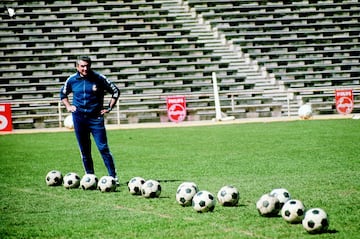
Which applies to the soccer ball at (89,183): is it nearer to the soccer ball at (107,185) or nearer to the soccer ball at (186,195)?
the soccer ball at (107,185)

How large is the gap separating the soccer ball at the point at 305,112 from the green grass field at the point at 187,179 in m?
5.75

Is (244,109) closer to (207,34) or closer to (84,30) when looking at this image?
(207,34)

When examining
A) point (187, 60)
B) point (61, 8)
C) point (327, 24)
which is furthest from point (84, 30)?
point (327, 24)

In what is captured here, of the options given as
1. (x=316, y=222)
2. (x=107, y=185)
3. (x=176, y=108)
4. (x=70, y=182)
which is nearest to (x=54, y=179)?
(x=70, y=182)

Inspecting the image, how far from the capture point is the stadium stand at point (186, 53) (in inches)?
1173

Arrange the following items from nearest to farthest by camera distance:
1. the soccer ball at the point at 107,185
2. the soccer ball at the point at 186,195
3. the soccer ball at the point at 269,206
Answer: the soccer ball at the point at 269,206
the soccer ball at the point at 186,195
the soccer ball at the point at 107,185

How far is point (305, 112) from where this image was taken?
28.0 meters

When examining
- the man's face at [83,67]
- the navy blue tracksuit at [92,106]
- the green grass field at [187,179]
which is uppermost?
the man's face at [83,67]

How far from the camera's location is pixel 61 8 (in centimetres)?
3397

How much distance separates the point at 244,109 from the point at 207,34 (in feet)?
19.9

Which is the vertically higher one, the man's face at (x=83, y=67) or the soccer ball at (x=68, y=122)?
the man's face at (x=83, y=67)

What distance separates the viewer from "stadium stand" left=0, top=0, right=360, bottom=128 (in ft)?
97.8

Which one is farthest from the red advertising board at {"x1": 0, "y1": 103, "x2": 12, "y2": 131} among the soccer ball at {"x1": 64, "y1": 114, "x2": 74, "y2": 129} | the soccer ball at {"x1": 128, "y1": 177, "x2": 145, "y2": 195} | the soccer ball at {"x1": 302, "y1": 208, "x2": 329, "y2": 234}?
the soccer ball at {"x1": 302, "y1": 208, "x2": 329, "y2": 234}

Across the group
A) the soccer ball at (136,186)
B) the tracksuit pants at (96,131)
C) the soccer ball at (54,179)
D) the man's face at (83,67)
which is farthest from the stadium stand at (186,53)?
the soccer ball at (136,186)
